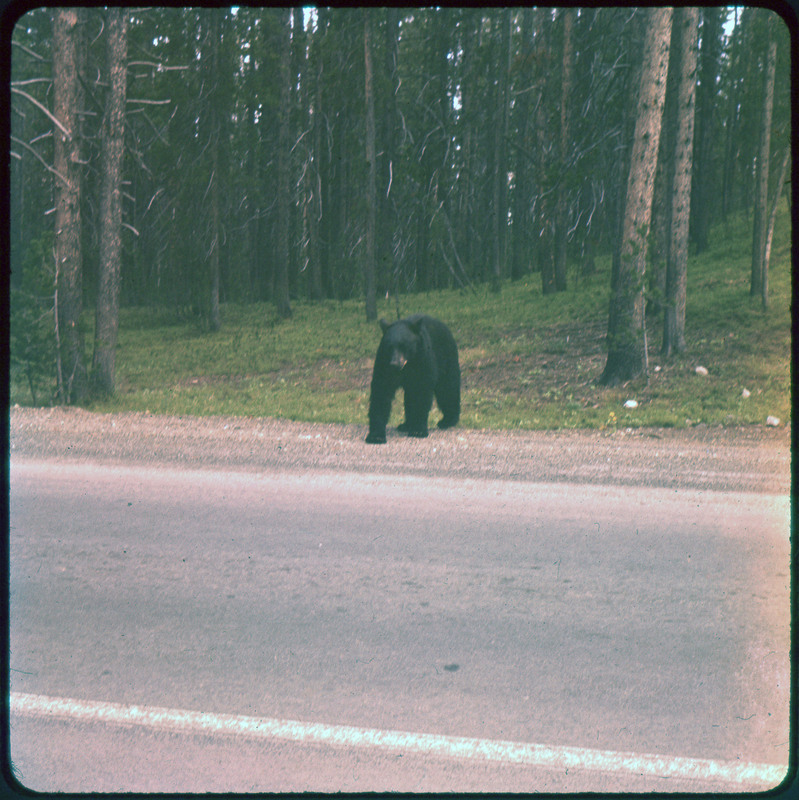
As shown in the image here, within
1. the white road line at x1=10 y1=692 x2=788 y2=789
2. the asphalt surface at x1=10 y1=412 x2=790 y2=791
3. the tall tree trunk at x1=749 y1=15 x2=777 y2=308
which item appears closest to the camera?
the white road line at x1=10 y1=692 x2=788 y2=789

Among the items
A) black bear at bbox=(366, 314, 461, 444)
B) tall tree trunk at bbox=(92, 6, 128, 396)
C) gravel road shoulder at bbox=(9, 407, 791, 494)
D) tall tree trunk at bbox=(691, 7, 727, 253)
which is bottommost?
gravel road shoulder at bbox=(9, 407, 791, 494)

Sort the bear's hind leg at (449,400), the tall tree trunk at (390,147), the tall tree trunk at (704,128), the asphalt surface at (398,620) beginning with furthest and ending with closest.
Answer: the tall tree trunk at (704,128) < the tall tree trunk at (390,147) < the bear's hind leg at (449,400) < the asphalt surface at (398,620)

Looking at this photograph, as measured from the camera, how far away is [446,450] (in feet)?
26.1

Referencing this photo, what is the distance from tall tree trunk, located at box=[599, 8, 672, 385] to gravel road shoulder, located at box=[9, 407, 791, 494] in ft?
9.96

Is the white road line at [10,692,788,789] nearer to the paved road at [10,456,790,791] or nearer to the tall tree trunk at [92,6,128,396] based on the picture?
the paved road at [10,456,790,791]

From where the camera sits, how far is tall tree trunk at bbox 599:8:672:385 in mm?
11219

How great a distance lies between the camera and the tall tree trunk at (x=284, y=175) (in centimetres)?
2309

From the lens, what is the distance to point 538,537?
5.05m

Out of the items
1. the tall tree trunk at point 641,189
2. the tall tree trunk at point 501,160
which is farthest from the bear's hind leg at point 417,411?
the tall tree trunk at point 501,160

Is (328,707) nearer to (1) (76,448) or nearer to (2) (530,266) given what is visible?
(1) (76,448)

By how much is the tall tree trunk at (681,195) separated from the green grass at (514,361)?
64 centimetres

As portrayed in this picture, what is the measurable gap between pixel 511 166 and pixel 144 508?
25.9 metres

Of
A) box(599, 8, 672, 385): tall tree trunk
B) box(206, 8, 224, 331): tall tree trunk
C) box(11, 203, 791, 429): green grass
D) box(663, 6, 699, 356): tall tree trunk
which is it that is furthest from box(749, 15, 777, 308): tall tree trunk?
box(206, 8, 224, 331): tall tree trunk

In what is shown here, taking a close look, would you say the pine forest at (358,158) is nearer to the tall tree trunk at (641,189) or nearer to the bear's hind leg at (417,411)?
the tall tree trunk at (641,189)
